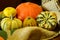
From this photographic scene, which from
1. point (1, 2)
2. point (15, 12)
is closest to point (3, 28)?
point (15, 12)

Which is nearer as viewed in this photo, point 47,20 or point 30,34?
point 30,34

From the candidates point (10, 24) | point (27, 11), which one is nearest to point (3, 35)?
point (10, 24)

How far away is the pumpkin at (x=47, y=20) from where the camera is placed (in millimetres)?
1029

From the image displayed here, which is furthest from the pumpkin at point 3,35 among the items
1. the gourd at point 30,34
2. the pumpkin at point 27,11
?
the pumpkin at point 27,11

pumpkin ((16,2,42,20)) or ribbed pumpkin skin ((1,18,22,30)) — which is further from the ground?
pumpkin ((16,2,42,20))

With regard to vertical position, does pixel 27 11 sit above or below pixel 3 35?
above

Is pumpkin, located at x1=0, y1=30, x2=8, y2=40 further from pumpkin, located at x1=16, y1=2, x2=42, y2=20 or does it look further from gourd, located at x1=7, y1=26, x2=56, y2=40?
pumpkin, located at x1=16, y1=2, x2=42, y2=20

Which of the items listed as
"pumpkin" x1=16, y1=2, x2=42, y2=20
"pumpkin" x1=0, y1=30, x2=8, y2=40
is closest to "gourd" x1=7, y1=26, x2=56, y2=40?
"pumpkin" x1=0, y1=30, x2=8, y2=40

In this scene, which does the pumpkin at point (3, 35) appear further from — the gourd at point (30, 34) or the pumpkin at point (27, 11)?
the pumpkin at point (27, 11)

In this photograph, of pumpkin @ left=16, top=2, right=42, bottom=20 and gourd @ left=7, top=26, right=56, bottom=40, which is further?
pumpkin @ left=16, top=2, right=42, bottom=20

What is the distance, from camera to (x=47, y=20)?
40.9 inches

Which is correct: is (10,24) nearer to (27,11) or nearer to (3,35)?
(3,35)

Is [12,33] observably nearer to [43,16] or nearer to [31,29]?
[31,29]

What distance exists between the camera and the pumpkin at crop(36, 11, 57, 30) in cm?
103
